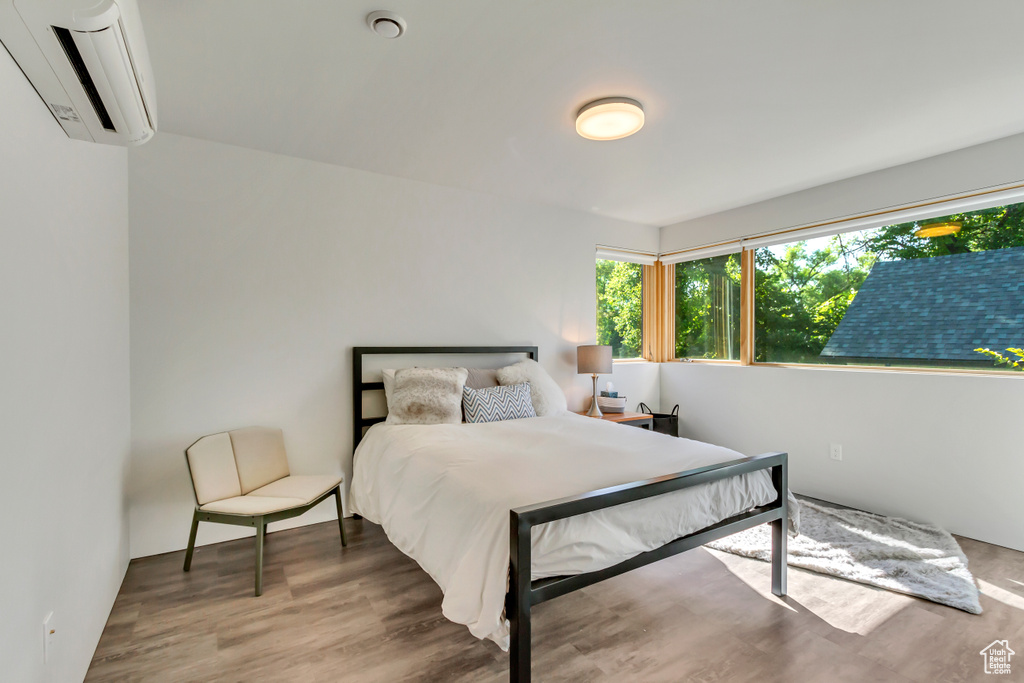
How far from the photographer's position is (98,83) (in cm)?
132

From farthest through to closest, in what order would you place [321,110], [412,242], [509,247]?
[509,247], [412,242], [321,110]

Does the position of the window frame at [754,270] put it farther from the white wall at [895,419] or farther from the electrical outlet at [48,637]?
the electrical outlet at [48,637]

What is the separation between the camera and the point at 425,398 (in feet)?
10.0

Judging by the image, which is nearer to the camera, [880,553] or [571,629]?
[571,629]

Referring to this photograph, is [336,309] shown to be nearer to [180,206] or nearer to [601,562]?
[180,206]

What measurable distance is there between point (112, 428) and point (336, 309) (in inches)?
54.0

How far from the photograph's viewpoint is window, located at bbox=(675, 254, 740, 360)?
4.43 m

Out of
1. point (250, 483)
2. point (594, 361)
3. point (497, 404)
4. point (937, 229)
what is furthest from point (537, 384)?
point (937, 229)

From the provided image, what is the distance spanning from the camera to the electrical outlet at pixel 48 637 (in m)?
1.31

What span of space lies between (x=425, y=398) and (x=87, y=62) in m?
2.20

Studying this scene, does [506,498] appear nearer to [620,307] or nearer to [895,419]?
[895,419]

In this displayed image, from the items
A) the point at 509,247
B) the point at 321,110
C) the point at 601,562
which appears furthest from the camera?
the point at 509,247

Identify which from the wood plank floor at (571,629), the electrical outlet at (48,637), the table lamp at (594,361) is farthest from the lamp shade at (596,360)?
the electrical outlet at (48,637)

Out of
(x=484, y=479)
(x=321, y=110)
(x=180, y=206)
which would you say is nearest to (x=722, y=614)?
(x=484, y=479)
